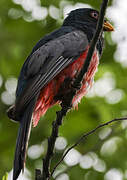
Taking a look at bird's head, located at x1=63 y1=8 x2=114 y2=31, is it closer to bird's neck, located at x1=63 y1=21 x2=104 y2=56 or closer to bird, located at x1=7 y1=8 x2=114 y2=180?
bird's neck, located at x1=63 y1=21 x2=104 y2=56

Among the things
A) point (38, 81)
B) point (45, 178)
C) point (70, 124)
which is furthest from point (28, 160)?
point (45, 178)

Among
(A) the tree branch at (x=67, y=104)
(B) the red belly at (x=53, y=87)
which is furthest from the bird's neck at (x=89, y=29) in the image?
(A) the tree branch at (x=67, y=104)

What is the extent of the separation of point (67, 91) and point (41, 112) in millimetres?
408

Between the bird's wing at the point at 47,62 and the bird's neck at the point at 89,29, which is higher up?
the bird's neck at the point at 89,29

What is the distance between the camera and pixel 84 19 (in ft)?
19.2

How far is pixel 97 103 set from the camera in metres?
6.93

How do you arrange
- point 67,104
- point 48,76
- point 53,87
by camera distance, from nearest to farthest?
1. point 67,104
2. point 48,76
3. point 53,87

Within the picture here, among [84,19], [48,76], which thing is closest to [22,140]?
[48,76]

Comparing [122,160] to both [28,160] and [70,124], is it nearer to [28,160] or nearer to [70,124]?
[70,124]

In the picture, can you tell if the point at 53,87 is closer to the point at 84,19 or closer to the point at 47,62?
the point at 47,62

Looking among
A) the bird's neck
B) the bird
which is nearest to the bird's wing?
the bird

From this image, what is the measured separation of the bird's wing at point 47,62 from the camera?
443cm

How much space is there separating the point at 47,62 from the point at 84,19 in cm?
134

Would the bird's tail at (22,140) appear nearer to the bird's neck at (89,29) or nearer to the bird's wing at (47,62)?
the bird's wing at (47,62)
